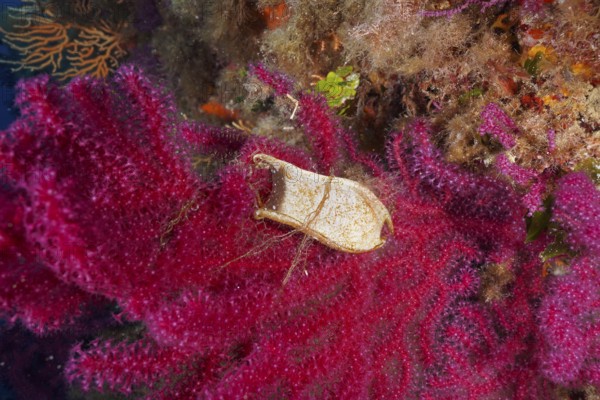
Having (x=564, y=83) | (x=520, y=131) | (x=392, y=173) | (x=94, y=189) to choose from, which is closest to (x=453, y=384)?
(x=392, y=173)

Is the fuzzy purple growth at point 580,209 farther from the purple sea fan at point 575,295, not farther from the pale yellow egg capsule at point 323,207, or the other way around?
the pale yellow egg capsule at point 323,207

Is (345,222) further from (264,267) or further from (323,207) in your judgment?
(264,267)

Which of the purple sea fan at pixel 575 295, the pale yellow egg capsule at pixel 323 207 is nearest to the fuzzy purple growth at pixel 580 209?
the purple sea fan at pixel 575 295

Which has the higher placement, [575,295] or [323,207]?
[323,207]

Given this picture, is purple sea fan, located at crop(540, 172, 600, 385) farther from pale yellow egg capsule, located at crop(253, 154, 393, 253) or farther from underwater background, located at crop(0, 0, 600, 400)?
A: pale yellow egg capsule, located at crop(253, 154, 393, 253)

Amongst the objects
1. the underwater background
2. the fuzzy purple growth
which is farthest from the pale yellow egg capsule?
the fuzzy purple growth

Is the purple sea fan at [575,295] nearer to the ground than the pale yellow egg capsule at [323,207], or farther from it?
nearer to the ground

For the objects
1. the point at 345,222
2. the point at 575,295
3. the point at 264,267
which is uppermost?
the point at 345,222

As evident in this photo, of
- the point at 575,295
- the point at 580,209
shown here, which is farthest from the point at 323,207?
the point at 575,295
